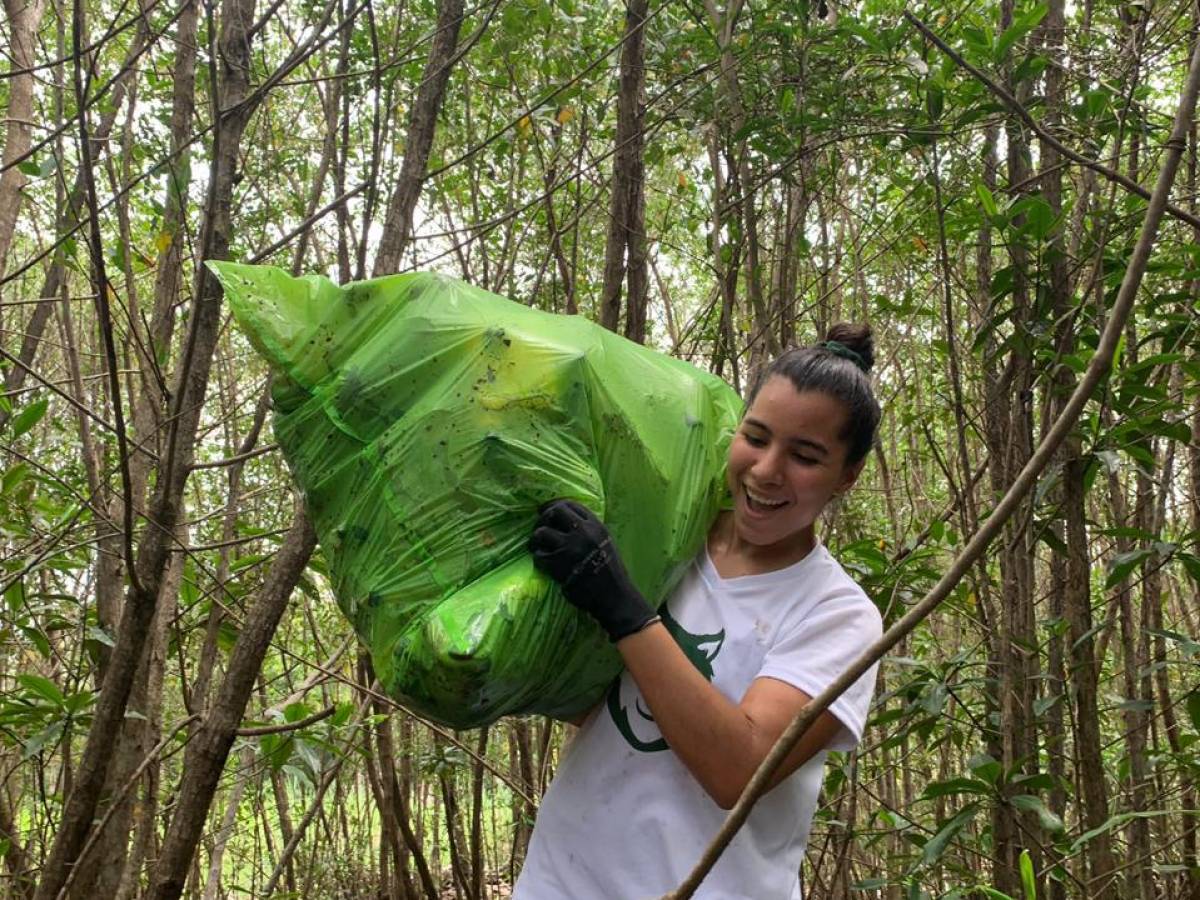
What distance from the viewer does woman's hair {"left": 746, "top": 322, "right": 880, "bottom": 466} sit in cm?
118

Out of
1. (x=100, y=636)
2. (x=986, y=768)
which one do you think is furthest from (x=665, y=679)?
(x=100, y=636)

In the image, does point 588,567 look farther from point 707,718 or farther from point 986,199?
point 986,199

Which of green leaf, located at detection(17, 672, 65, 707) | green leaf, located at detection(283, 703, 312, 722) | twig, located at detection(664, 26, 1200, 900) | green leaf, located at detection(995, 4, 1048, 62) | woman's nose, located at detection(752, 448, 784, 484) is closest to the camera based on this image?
twig, located at detection(664, 26, 1200, 900)

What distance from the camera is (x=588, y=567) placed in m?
1.05

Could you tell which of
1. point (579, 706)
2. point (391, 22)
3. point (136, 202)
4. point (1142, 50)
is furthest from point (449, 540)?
point (391, 22)

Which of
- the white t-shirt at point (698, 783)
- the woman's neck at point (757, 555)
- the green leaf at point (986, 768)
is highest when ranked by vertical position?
the woman's neck at point (757, 555)

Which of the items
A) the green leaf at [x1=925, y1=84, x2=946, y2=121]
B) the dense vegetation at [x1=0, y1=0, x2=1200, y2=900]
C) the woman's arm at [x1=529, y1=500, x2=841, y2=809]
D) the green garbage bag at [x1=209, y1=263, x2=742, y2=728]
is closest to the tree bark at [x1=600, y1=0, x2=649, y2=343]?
the dense vegetation at [x1=0, y1=0, x2=1200, y2=900]

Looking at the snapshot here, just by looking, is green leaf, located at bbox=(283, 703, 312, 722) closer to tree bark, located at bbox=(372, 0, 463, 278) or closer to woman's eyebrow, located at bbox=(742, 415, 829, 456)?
tree bark, located at bbox=(372, 0, 463, 278)

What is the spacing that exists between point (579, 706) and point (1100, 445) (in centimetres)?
124

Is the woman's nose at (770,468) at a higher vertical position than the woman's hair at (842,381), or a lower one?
lower

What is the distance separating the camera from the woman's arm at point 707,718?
1.06m

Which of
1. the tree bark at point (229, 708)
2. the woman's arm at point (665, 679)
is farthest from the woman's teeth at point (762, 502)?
the tree bark at point (229, 708)

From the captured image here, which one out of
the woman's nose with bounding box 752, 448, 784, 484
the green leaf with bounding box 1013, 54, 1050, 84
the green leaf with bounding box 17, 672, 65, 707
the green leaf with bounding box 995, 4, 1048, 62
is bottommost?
the green leaf with bounding box 17, 672, 65, 707

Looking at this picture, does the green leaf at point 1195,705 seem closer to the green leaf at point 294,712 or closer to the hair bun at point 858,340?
the hair bun at point 858,340
